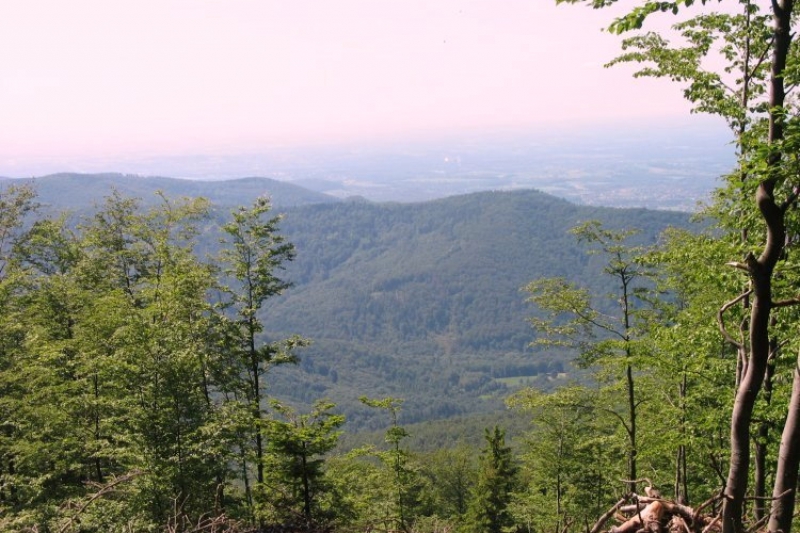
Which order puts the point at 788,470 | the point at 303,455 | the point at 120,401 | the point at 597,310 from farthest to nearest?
the point at 597,310 < the point at 303,455 < the point at 120,401 < the point at 788,470

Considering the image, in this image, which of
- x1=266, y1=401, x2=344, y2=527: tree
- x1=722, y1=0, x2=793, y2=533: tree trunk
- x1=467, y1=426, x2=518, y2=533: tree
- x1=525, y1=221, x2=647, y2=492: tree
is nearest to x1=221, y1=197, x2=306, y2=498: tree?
x1=266, y1=401, x2=344, y2=527: tree

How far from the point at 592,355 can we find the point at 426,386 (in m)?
188

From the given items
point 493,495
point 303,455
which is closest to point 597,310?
point 303,455

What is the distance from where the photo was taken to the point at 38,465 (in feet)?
42.7

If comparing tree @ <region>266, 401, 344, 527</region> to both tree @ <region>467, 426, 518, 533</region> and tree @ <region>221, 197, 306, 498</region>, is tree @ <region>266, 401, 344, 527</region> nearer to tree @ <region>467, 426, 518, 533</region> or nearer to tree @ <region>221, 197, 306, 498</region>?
tree @ <region>221, 197, 306, 498</region>

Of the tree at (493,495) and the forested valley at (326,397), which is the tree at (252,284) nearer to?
the forested valley at (326,397)

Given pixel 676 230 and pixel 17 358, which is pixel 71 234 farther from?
pixel 676 230

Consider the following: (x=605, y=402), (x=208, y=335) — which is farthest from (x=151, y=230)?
(x=605, y=402)

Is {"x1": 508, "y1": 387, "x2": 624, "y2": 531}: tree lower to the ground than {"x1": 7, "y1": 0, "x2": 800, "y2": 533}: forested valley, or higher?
lower

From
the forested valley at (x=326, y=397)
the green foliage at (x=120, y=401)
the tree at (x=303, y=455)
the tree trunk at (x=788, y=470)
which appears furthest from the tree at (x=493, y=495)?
the tree trunk at (x=788, y=470)

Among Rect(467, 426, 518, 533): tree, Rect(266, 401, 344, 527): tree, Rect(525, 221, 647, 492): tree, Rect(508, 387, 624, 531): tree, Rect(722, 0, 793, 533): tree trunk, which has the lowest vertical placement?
Rect(467, 426, 518, 533): tree

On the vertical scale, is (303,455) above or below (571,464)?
above

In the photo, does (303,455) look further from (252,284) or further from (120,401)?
(252,284)

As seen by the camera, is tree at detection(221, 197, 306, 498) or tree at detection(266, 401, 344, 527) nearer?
tree at detection(266, 401, 344, 527)
